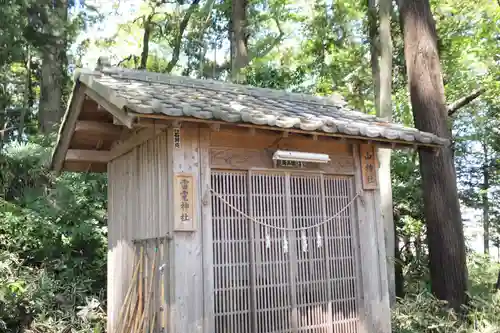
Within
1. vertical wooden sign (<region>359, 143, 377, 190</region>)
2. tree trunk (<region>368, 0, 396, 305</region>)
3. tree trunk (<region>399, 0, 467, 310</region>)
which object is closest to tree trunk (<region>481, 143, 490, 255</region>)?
tree trunk (<region>368, 0, 396, 305</region>)

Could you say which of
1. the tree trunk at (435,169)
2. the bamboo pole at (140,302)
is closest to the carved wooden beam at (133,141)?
the bamboo pole at (140,302)

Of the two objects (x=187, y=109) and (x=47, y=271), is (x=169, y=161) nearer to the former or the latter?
(x=187, y=109)

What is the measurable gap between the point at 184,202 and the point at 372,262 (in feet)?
11.0

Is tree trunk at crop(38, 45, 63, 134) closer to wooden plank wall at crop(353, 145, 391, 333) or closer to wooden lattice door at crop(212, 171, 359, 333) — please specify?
wooden lattice door at crop(212, 171, 359, 333)

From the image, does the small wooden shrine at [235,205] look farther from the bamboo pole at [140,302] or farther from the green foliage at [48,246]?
the green foliage at [48,246]

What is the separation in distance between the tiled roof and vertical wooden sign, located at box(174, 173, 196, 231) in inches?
35.9

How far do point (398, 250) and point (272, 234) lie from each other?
396 inches

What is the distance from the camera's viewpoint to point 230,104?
640 centimetres

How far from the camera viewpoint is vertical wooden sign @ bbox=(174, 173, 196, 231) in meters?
5.67

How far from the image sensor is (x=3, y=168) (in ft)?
41.5

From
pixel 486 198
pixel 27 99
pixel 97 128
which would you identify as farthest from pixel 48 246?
pixel 486 198

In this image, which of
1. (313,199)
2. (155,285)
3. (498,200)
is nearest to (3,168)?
(155,285)

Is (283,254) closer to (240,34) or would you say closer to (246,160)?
(246,160)

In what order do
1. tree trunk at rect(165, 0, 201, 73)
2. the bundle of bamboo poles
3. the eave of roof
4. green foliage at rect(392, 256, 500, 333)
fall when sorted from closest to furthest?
the eave of roof, the bundle of bamboo poles, green foliage at rect(392, 256, 500, 333), tree trunk at rect(165, 0, 201, 73)
